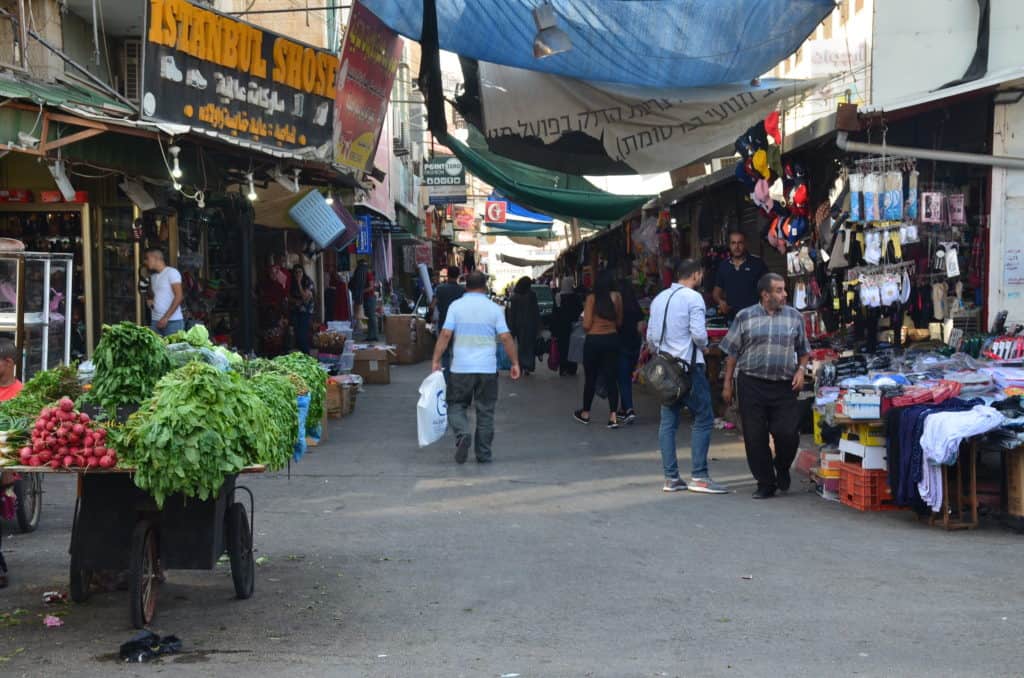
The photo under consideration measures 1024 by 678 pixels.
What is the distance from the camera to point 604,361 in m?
13.6

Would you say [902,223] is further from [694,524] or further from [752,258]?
[694,524]

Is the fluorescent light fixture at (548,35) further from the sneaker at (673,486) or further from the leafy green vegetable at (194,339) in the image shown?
the leafy green vegetable at (194,339)

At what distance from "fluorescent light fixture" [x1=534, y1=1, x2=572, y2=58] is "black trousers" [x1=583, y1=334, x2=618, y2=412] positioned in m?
3.55

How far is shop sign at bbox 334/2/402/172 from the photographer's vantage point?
1478cm

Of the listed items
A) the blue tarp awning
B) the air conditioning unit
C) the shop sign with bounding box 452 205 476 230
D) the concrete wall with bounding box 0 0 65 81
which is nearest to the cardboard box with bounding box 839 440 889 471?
the blue tarp awning

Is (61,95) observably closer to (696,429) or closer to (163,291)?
(163,291)

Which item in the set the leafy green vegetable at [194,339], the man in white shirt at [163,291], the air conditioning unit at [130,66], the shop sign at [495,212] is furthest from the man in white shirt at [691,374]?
the shop sign at [495,212]

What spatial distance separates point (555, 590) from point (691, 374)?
11.8ft

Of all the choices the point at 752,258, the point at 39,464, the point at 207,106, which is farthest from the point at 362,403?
the point at 39,464

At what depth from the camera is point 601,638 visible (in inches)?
221

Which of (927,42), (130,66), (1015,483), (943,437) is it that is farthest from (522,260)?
(943,437)

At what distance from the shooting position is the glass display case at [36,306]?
1018 cm

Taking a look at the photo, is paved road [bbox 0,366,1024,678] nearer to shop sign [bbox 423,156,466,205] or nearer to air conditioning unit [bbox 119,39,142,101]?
air conditioning unit [bbox 119,39,142,101]

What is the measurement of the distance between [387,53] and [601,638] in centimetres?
1205
